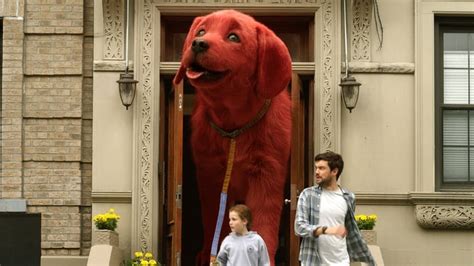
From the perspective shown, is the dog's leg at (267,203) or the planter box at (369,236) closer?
the dog's leg at (267,203)

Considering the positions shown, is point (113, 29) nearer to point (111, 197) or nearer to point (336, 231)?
point (111, 197)

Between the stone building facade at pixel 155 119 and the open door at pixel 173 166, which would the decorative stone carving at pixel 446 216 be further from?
the open door at pixel 173 166

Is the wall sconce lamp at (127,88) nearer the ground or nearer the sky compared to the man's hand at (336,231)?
nearer the sky

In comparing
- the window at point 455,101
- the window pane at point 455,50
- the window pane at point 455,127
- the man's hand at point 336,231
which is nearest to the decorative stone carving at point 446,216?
the window at point 455,101

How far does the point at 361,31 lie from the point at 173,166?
2.39m

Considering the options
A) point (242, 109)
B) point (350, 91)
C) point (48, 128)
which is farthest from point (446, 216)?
point (48, 128)

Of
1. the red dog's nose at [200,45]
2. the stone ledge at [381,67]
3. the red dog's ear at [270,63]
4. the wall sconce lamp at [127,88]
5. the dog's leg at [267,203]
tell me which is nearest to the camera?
the red dog's nose at [200,45]

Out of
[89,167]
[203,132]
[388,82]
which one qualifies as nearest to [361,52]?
[388,82]

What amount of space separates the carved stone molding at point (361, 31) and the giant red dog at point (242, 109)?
99 centimetres

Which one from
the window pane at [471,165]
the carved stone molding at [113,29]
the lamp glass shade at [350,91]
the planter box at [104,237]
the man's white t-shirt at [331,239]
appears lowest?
the planter box at [104,237]

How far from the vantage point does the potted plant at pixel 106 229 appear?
10844mm

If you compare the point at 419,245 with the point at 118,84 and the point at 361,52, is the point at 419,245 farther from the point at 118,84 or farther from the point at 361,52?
the point at 118,84

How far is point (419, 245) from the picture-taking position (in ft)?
37.2

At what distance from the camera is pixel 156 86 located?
11477 millimetres
